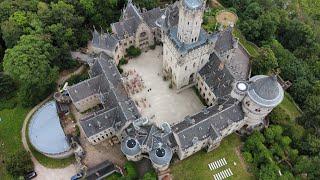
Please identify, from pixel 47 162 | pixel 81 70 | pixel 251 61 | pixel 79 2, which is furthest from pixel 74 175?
pixel 251 61

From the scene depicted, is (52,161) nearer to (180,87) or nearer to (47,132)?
(47,132)

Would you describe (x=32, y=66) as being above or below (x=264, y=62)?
above

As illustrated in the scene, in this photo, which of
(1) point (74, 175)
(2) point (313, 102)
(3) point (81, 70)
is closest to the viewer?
(1) point (74, 175)

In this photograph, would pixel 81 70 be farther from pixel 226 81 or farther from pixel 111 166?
pixel 226 81

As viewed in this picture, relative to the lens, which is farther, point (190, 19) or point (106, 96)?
point (106, 96)

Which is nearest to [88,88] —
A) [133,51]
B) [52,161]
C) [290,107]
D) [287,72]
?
[133,51]
